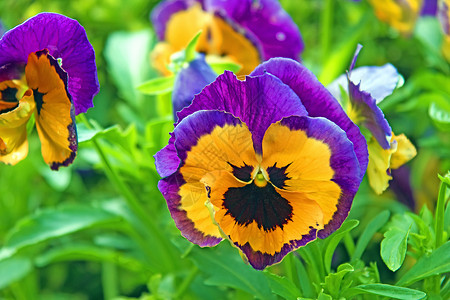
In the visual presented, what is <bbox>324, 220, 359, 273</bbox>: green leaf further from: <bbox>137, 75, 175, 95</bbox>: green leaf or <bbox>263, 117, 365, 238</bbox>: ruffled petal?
<bbox>137, 75, 175, 95</bbox>: green leaf

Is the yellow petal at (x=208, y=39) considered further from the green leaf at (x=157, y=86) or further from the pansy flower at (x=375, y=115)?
the pansy flower at (x=375, y=115)

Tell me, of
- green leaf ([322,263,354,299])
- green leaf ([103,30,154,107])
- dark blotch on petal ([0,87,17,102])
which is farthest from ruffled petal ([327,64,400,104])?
green leaf ([103,30,154,107])

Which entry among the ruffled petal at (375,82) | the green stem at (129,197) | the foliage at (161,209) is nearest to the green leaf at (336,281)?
the foliage at (161,209)

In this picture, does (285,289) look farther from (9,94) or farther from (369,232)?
(9,94)

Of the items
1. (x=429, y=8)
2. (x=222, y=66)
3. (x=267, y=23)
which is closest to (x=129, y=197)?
(x=222, y=66)

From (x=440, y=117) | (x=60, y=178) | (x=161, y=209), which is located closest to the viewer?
(x=440, y=117)
